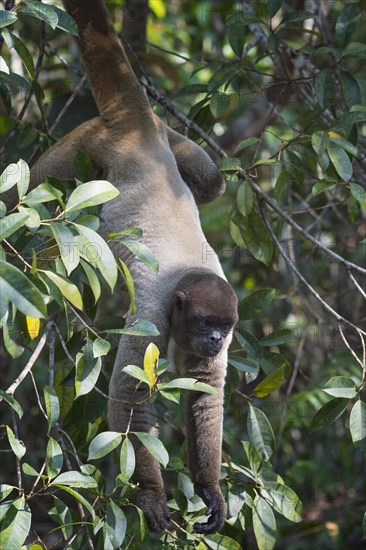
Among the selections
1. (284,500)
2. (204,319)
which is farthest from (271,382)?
(284,500)

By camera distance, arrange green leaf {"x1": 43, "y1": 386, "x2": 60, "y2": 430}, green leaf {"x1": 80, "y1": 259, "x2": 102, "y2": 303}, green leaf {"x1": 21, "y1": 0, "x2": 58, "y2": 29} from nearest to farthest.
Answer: green leaf {"x1": 80, "y1": 259, "x2": 102, "y2": 303}, green leaf {"x1": 43, "y1": 386, "x2": 60, "y2": 430}, green leaf {"x1": 21, "y1": 0, "x2": 58, "y2": 29}

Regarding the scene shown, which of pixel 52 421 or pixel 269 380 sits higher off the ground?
pixel 52 421

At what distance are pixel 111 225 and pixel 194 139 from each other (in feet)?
3.10

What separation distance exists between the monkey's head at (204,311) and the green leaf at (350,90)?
1512mm

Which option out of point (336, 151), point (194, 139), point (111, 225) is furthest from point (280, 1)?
point (111, 225)

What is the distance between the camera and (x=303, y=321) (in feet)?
25.7

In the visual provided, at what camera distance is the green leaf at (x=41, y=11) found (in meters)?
3.08

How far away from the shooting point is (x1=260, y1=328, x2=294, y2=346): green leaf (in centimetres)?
411

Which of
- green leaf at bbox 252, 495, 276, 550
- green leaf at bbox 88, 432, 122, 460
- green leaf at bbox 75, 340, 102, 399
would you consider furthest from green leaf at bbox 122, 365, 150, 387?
green leaf at bbox 252, 495, 276, 550

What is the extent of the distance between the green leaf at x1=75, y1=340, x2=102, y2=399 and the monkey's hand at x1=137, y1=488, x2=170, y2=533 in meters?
1.00

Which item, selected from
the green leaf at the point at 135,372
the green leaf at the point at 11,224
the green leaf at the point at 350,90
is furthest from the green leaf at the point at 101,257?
the green leaf at the point at 350,90

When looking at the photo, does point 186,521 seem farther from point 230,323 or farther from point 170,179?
point 170,179

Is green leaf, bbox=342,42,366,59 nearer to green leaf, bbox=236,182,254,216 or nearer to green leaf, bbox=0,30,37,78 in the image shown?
green leaf, bbox=236,182,254,216

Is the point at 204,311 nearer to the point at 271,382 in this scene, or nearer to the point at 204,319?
the point at 204,319
